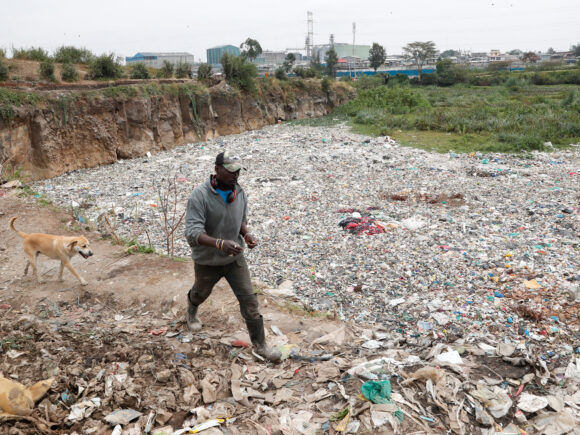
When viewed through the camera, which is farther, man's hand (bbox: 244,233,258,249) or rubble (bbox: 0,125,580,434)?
man's hand (bbox: 244,233,258,249)

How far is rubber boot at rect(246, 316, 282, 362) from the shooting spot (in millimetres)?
3354

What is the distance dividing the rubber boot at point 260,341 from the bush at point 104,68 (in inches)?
600

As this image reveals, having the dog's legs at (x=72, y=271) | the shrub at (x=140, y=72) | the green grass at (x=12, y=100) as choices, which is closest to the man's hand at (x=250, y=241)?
the dog's legs at (x=72, y=271)

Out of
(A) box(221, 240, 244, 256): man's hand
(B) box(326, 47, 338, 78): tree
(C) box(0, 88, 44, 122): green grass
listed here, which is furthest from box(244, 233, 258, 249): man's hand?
(B) box(326, 47, 338, 78): tree

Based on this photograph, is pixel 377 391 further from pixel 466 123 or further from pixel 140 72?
pixel 466 123

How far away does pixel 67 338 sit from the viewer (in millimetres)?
3430

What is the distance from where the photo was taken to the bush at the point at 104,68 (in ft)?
50.0

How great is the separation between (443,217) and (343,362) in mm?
5346

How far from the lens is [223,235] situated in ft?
→ 10.4

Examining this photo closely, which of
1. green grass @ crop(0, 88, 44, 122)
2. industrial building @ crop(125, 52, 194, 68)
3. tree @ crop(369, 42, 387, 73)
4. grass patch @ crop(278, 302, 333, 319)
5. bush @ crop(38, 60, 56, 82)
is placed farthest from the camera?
tree @ crop(369, 42, 387, 73)

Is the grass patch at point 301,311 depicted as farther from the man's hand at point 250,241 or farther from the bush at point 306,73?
the bush at point 306,73

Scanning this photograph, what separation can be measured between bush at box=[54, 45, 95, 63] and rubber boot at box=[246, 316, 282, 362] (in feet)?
54.9

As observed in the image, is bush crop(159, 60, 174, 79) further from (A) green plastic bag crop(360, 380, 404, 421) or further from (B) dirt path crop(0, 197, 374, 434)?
(A) green plastic bag crop(360, 380, 404, 421)

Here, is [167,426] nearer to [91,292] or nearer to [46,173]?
[91,292]
